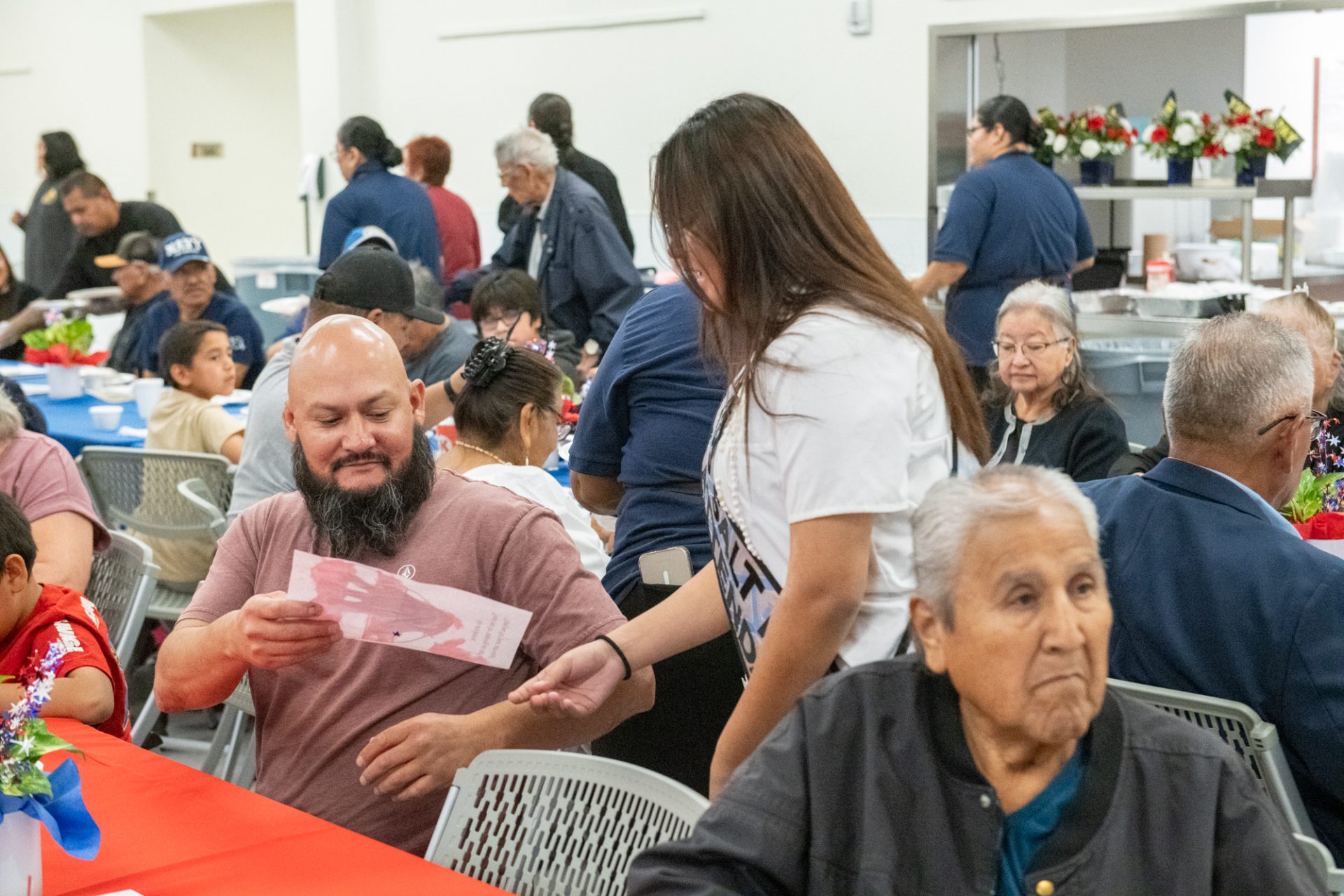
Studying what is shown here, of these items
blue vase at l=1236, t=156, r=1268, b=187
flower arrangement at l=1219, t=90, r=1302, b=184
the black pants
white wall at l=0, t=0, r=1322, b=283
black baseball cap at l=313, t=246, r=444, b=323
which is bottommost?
the black pants

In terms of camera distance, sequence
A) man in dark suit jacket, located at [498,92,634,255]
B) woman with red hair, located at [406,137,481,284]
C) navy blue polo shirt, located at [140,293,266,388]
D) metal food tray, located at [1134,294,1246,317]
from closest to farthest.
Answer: metal food tray, located at [1134,294,1246,317] < navy blue polo shirt, located at [140,293,266,388] < man in dark suit jacket, located at [498,92,634,255] < woman with red hair, located at [406,137,481,284]

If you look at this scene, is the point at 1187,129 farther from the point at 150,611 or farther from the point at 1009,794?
the point at 1009,794

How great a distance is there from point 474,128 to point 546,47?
800 millimetres

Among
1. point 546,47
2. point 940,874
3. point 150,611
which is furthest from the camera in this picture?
point 546,47

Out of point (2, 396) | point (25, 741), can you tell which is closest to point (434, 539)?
point (25, 741)

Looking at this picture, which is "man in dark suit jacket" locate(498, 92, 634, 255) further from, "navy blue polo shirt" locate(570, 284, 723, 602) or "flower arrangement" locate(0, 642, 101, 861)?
"flower arrangement" locate(0, 642, 101, 861)

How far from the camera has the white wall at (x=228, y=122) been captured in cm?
1228

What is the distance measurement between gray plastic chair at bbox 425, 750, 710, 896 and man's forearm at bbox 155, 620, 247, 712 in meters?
0.44

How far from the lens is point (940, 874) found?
1436 mm

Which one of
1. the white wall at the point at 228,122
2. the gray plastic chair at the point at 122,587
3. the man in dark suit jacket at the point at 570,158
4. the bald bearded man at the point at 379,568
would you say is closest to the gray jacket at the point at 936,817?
the bald bearded man at the point at 379,568

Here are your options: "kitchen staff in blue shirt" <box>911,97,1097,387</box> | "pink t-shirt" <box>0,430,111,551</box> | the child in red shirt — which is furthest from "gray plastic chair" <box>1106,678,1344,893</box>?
"kitchen staff in blue shirt" <box>911,97,1097,387</box>

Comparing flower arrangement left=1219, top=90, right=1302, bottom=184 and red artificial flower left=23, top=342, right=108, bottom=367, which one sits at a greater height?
flower arrangement left=1219, top=90, right=1302, bottom=184

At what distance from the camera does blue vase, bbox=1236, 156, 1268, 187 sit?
6.16m

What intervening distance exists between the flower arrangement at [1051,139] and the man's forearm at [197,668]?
502cm
